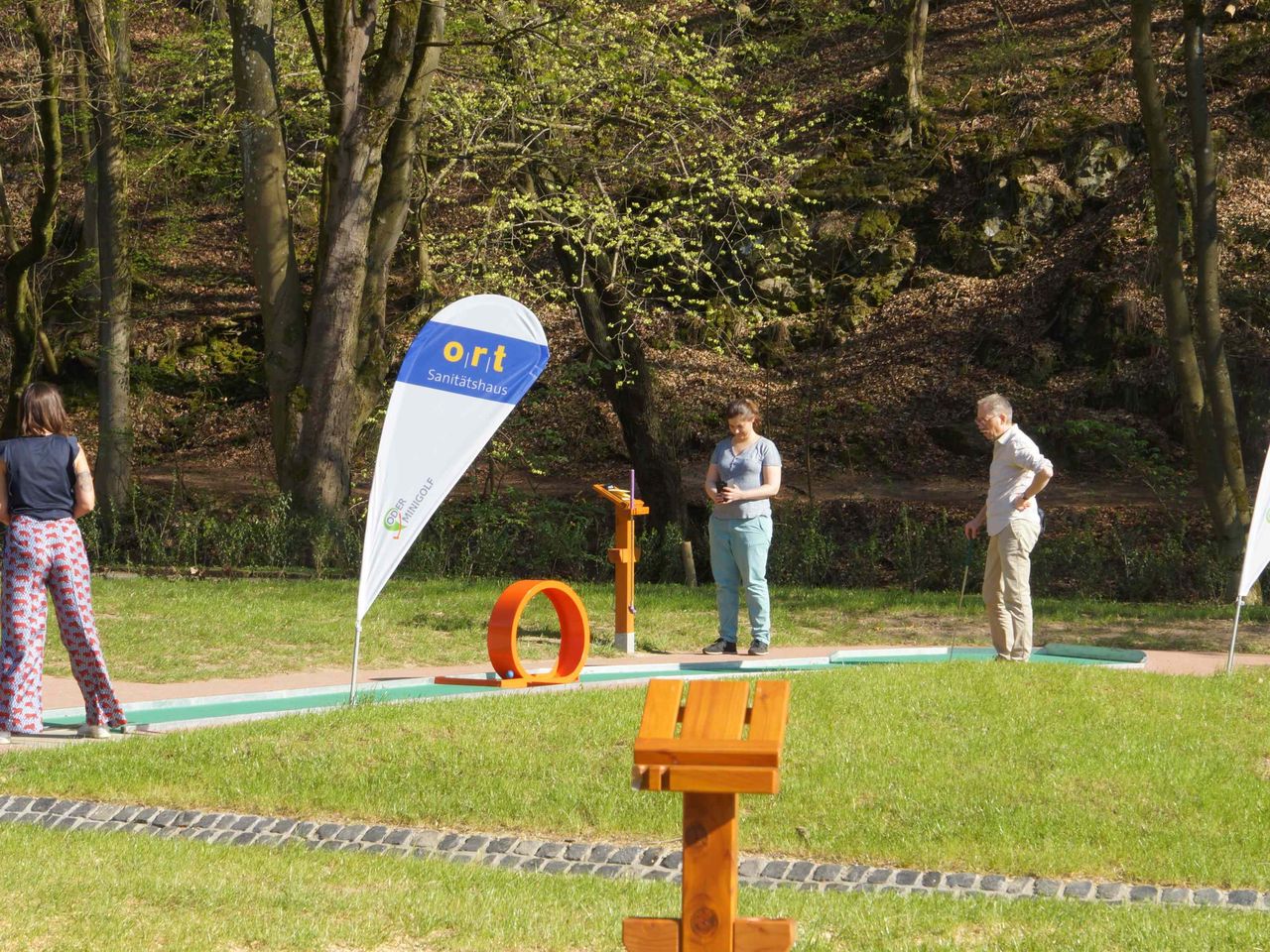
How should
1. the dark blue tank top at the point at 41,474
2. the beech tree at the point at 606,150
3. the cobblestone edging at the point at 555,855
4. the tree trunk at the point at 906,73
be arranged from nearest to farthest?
1. the cobblestone edging at the point at 555,855
2. the dark blue tank top at the point at 41,474
3. the beech tree at the point at 606,150
4. the tree trunk at the point at 906,73

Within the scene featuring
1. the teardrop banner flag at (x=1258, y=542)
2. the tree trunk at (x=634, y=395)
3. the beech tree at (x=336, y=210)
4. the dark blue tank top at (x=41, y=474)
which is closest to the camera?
the dark blue tank top at (x=41, y=474)

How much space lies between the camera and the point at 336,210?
1744cm

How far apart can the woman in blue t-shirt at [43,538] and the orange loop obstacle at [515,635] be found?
8.57 ft

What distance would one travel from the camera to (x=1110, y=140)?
27750 millimetres

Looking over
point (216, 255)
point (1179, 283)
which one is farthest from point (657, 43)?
point (216, 255)

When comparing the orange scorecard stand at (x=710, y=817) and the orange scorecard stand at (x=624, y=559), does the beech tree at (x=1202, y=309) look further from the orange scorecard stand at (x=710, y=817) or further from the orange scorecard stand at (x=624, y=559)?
the orange scorecard stand at (x=710, y=817)

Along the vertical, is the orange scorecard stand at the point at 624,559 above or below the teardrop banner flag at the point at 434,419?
below

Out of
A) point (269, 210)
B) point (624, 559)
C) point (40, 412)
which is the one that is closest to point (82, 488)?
point (40, 412)

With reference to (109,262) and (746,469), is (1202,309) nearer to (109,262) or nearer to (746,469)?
(746,469)

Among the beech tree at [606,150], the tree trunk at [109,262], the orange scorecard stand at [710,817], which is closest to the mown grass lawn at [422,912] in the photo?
the orange scorecard stand at [710,817]

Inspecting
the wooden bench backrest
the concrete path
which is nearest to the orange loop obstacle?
the concrete path

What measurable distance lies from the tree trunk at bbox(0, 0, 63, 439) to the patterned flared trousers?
38.9ft

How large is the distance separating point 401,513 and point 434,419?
23.4 inches

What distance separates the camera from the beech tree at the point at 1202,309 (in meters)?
17.4
